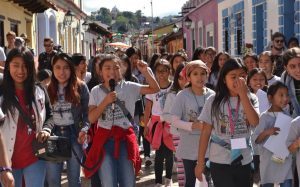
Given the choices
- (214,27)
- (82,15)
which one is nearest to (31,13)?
(214,27)

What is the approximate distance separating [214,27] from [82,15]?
18.0 m

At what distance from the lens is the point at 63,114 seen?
597 centimetres

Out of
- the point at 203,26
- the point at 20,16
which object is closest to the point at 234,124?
the point at 20,16

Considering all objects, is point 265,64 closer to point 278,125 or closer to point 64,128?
point 278,125

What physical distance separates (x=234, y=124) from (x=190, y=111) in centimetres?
98

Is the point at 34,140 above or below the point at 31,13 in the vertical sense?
below

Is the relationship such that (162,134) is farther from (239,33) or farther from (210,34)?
(210,34)

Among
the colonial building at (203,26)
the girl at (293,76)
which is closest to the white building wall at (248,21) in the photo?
the colonial building at (203,26)

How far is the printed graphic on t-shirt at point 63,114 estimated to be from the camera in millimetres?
5969

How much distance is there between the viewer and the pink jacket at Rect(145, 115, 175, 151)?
299 inches

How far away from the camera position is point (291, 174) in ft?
18.9

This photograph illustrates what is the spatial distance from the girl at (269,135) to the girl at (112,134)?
1.15 metres

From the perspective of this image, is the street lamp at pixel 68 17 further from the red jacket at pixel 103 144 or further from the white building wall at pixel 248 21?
the red jacket at pixel 103 144

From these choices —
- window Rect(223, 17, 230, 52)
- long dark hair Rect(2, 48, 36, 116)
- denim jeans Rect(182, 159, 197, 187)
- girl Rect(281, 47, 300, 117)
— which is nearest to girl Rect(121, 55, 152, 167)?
denim jeans Rect(182, 159, 197, 187)
